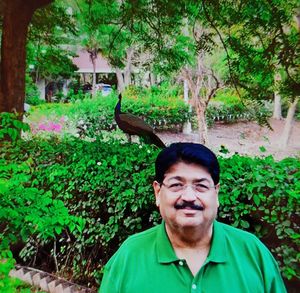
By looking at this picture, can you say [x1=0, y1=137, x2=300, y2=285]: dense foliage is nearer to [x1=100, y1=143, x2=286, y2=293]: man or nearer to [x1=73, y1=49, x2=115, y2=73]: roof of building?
[x1=100, y1=143, x2=286, y2=293]: man

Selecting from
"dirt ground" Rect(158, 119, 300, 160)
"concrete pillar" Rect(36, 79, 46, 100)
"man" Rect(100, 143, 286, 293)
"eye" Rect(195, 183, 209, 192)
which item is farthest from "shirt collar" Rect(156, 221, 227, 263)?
"concrete pillar" Rect(36, 79, 46, 100)

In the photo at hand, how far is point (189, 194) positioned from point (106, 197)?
249cm

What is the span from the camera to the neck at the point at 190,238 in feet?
4.10

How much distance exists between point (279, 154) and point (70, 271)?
27.8 feet

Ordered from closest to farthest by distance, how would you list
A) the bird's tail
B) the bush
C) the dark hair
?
1. the dark hair
2. the bird's tail
3. the bush

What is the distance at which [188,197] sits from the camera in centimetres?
123

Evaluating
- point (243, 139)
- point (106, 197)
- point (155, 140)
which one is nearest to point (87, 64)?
point (243, 139)

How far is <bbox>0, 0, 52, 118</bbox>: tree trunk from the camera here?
4.46 meters

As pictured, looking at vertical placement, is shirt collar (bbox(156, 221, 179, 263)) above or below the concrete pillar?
below

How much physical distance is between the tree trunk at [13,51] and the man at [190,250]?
3.49 meters

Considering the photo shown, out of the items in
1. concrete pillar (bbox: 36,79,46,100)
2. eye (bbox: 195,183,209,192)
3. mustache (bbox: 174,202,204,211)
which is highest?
concrete pillar (bbox: 36,79,46,100)

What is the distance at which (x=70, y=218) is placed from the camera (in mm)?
2387

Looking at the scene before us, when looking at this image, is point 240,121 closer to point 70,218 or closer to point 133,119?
point 133,119

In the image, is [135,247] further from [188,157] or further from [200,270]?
[188,157]
